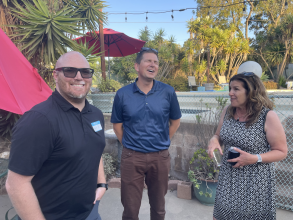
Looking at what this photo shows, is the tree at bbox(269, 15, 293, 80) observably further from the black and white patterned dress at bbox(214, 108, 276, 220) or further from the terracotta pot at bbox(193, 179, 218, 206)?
the black and white patterned dress at bbox(214, 108, 276, 220)

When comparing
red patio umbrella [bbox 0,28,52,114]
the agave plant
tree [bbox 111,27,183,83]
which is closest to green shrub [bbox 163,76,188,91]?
tree [bbox 111,27,183,83]

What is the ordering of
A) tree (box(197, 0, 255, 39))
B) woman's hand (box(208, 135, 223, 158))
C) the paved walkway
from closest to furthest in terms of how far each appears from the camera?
woman's hand (box(208, 135, 223, 158)) → the paved walkway → tree (box(197, 0, 255, 39))

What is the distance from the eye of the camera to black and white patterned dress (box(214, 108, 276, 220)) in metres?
1.59

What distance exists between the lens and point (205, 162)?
3.21 m

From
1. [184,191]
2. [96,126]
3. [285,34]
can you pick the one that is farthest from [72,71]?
[285,34]

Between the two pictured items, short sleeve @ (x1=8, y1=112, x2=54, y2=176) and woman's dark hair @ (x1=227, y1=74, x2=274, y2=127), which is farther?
woman's dark hair @ (x1=227, y1=74, x2=274, y2=127)

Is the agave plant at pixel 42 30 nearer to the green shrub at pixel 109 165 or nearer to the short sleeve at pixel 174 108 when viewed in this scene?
the green shrub at pixel 109 165

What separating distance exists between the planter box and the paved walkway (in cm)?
6

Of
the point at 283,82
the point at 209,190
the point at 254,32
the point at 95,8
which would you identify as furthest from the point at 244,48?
the point at 209,190

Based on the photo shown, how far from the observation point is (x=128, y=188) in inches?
89.3

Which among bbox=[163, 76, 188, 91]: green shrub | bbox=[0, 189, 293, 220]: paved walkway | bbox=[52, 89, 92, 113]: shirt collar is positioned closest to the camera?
bbox=[52, 89, 92, 113]: shirt collar

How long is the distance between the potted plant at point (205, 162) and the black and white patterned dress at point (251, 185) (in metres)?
1.35

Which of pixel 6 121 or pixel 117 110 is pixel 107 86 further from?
pixel 117 110

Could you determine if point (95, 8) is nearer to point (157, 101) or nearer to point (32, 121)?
point (157, 101)
